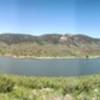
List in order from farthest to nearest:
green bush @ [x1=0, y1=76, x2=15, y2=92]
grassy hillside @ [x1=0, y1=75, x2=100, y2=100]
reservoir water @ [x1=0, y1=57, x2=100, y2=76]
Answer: reservoir water @ [x1=0, y1=57, x2=100, y2=76] → green bush @ [x1=0, y1=76, x2=15, y2=92] → grassy hillside @ [x1=0, y1=75, x2=100, y2=100]

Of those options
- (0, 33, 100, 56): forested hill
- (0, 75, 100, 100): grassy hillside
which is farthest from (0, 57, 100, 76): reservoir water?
(0, 33, 100, 56): forested hill

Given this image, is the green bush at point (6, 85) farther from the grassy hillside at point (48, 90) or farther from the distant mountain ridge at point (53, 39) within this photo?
the distant mountain ridge at point (53, 39)

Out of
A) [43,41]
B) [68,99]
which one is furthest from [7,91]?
[43,41]

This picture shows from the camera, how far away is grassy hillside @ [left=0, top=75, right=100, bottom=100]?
1134 cm

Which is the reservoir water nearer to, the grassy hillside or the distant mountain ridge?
the grassy hillside

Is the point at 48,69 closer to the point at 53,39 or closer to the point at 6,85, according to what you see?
the point at 6,85

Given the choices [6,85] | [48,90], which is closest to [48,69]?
[6,85]

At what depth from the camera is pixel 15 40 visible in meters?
123

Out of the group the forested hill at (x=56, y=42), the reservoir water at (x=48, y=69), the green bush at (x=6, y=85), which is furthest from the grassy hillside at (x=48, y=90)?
the forested hill at (x=56, y=42)

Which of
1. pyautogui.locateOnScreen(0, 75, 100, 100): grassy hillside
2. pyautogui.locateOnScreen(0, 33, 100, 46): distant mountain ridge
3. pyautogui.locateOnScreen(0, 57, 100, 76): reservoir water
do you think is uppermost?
pyautogui.locateOnScreen(0, 75, 100, 100): grassy hillside

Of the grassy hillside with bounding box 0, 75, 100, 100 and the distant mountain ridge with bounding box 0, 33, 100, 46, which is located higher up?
the grassy hillside with bounding box 0, 75, 100, 100

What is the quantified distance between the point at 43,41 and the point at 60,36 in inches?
654

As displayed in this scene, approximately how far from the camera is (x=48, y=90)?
12305 mm

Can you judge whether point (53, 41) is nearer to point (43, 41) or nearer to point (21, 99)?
point (43, 41)
